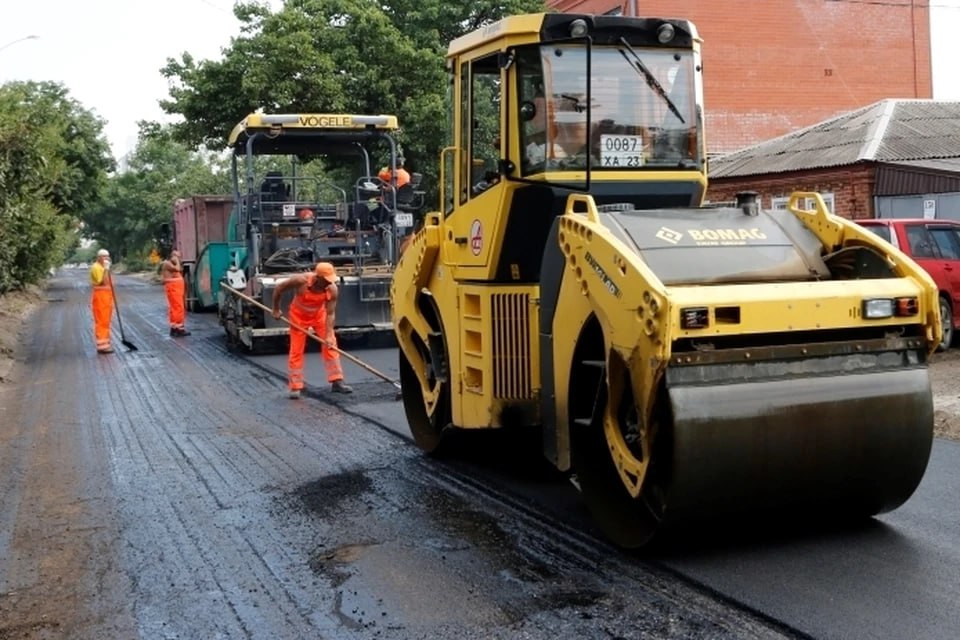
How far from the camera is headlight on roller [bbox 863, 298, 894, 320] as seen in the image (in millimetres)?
5121

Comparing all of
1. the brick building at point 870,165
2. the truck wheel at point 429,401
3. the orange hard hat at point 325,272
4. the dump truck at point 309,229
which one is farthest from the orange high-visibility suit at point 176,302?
the truck wheel at point 429,401

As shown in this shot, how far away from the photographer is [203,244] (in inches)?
994

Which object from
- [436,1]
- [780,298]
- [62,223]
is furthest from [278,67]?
[780,298]

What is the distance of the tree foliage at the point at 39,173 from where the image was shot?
18.2 metres

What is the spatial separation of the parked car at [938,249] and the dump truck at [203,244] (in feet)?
42.1

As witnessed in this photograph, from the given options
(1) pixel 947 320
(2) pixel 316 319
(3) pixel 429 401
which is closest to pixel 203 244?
(2) pixel 316 319

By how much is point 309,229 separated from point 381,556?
433 inches

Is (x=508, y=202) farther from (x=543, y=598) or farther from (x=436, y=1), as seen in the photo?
(x=436, y=1)

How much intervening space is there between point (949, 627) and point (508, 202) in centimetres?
326

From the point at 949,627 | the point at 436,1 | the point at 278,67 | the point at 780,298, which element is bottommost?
the point at 949,627

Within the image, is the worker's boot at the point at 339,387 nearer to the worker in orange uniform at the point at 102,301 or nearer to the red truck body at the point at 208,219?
the worker in orange uniform at the point at 102,301

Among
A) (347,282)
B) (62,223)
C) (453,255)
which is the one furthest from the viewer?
(62,223)

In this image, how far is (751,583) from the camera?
194 inches

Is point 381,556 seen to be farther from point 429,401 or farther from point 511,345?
point 429,401
